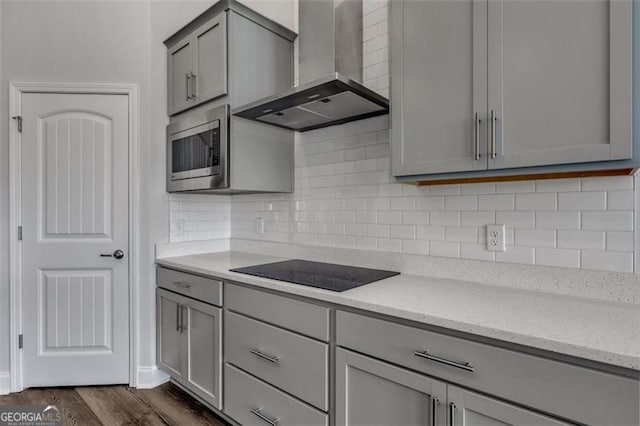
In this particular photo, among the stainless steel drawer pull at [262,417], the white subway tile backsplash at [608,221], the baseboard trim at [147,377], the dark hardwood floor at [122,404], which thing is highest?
the white subway tile backsplash at [608,221]

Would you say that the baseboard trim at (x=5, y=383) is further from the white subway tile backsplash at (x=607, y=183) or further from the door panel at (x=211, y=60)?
the white subway tile backsplash at (x=607, y=183)

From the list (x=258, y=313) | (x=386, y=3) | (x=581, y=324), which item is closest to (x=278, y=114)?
(x=386, y=3)

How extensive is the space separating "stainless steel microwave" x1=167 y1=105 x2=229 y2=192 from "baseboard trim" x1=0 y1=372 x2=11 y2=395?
165 cm

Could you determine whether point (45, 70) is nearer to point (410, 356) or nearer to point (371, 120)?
point (371, 120)

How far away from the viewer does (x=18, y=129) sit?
2.41 meters

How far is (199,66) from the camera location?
2.33m

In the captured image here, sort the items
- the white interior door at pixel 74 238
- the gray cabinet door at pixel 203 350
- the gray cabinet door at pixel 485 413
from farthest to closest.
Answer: the white interior door at pixel 74 238
the gray cabinet door at pixel 203 350
the gray cabinet door at pixel 485 413

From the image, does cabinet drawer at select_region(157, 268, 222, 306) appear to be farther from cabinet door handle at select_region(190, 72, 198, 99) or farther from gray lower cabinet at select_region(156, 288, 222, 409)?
cabinet door handle at select_region(190, 72, 198, 99)

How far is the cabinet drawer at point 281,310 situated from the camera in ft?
4.88

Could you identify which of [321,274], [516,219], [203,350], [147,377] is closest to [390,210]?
[321,274]

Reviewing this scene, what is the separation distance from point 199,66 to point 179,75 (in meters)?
0.25

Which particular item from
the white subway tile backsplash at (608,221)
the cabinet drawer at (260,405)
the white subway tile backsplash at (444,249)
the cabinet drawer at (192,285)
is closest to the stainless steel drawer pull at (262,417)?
the cabinet drawer at (260,405)

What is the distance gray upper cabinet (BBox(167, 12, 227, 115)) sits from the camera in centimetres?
216

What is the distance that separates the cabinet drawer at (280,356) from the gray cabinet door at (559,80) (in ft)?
3.48
